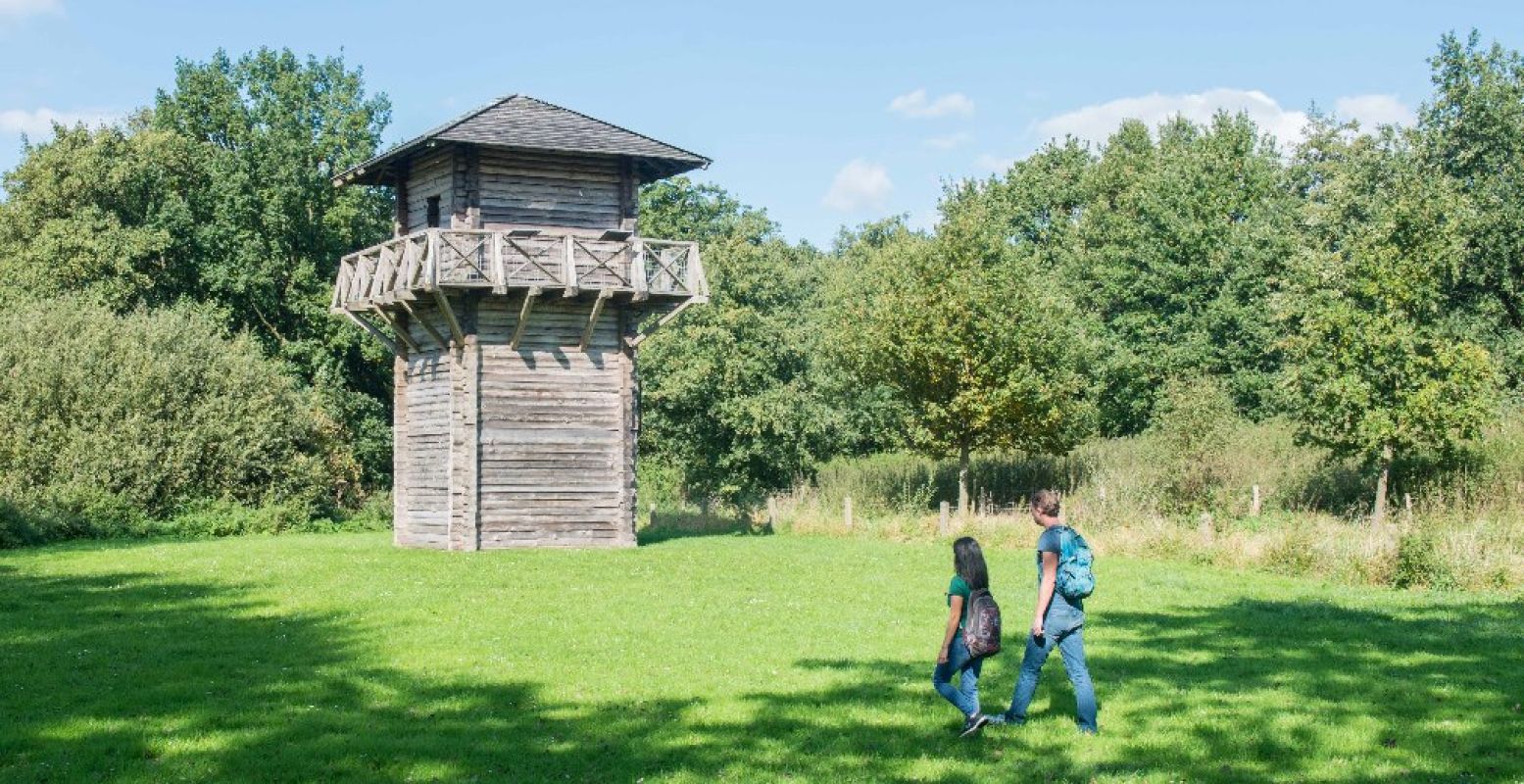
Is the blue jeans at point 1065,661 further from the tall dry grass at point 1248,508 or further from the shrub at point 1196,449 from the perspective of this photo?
the shrub at point 1196,449

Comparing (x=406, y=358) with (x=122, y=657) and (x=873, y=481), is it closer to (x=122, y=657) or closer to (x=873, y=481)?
(x=873, y=481)

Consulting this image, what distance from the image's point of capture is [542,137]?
32000 millimetres

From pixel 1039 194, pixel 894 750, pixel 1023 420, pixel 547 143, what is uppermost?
pixel 1039 194

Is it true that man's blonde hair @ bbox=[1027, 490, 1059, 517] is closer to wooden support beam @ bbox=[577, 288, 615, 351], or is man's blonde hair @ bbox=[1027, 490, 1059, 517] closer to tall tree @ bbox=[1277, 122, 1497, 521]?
wooden support beam @ bbox=[577, 288, 615, 351]

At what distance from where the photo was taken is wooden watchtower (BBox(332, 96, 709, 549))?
104ft

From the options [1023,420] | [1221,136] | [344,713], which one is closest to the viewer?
[344,713]

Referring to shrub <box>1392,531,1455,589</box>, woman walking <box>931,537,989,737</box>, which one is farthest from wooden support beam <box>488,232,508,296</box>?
woman walking <box>931,537,989,737</box>

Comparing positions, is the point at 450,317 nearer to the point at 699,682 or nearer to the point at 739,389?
the point at 739,389

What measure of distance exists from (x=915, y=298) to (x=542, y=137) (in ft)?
42.0

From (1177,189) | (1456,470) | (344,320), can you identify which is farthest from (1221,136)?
(344,320)

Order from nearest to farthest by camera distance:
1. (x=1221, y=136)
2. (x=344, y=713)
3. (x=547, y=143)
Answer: (x=344, y=713) → (x=547, y=143) → (x=1221, y=136)

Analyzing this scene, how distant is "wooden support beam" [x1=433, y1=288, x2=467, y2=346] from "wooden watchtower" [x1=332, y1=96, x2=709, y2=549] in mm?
38

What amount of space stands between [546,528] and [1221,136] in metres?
41.2

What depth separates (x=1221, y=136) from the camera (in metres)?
61.8
